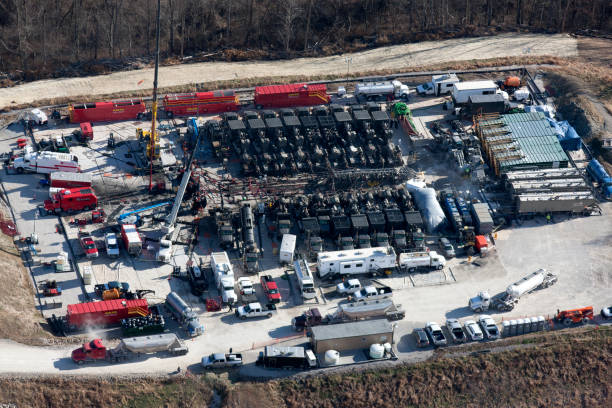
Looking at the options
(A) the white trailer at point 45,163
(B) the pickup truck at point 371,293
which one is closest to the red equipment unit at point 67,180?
(A) the white trailer at point 45,163

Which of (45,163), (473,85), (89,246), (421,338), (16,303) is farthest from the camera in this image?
(473,85)

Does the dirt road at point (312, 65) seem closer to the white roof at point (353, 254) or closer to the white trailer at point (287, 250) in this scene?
the white trailer at point (287, 250)

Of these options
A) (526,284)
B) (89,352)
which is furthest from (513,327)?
(89,352)

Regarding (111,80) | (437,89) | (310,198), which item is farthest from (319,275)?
(111,80)

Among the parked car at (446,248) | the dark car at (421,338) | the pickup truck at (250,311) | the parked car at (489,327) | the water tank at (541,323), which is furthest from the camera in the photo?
the parked car at (446,248)

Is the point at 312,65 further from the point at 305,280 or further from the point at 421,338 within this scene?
the point at 421,338

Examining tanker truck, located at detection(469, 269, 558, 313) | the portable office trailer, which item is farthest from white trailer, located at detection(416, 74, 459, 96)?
the portable office trailer
